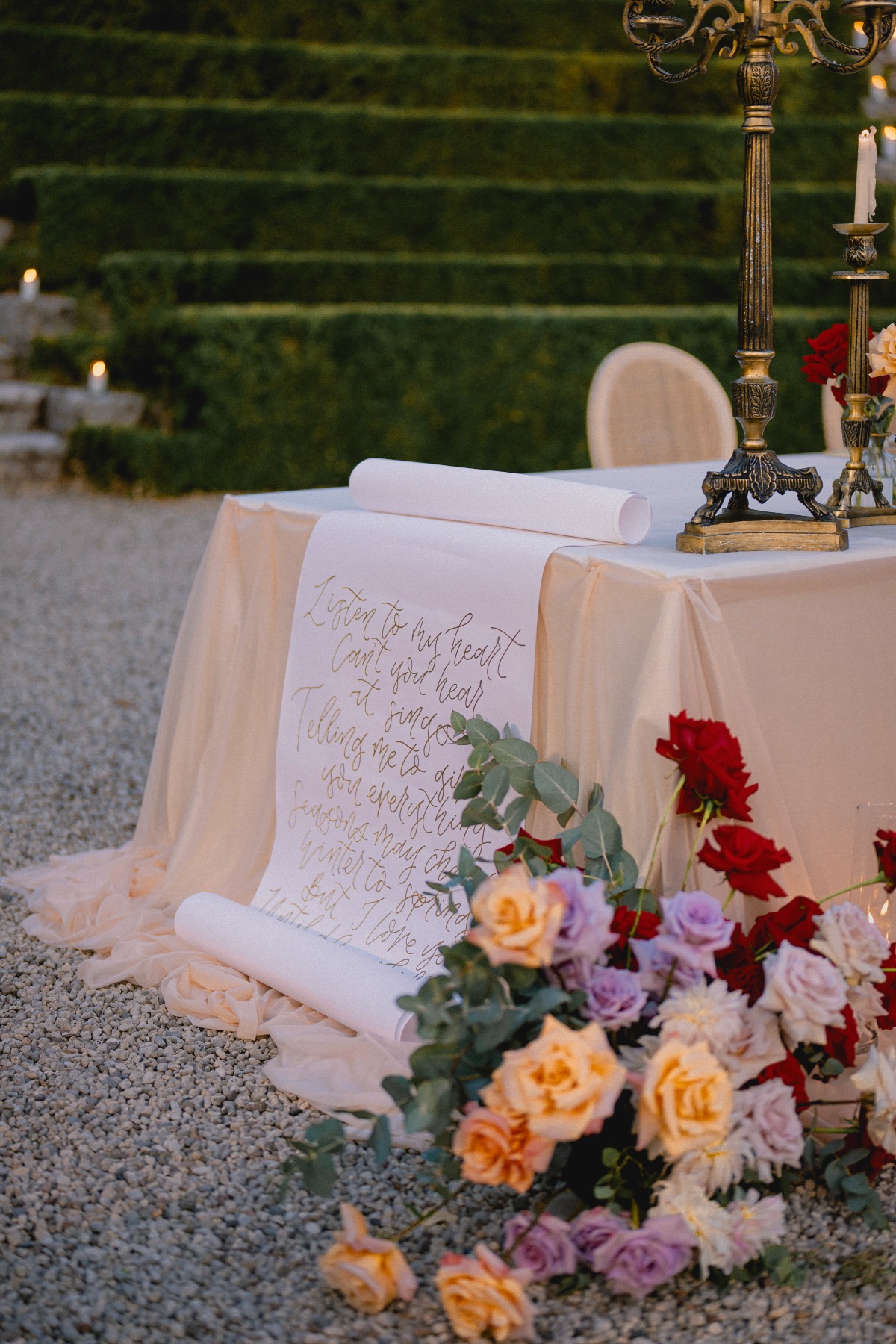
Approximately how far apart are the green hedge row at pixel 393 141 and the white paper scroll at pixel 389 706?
251 inches

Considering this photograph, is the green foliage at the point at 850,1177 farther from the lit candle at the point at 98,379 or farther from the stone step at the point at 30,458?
the stone step at the point at 30,458

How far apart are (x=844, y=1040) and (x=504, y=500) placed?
79 centimetres

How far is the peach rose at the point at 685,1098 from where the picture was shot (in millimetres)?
1321

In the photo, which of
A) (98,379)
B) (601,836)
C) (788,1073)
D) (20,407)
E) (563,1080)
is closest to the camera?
(563,1080)

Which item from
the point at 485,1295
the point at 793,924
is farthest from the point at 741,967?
the point at 485,1295

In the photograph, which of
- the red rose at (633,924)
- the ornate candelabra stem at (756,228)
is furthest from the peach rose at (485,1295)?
the ornate candelabra stem at (756,228)

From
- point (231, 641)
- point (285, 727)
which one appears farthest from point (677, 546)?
point (231, 641)

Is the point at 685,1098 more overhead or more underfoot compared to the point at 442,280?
more underfoot

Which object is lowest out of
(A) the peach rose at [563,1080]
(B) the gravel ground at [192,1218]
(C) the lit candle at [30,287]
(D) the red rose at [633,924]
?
(B) the gravel ground at [192,1218]

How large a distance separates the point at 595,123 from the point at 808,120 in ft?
4.10

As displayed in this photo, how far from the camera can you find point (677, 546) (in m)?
1.76

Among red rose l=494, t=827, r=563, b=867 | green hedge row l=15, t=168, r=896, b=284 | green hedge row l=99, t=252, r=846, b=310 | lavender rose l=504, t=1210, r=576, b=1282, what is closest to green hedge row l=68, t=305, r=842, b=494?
green hedge row l=99, t=252, r=846, b=310

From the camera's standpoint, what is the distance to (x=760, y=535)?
1.76 m

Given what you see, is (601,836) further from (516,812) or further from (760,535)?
(760,535)
